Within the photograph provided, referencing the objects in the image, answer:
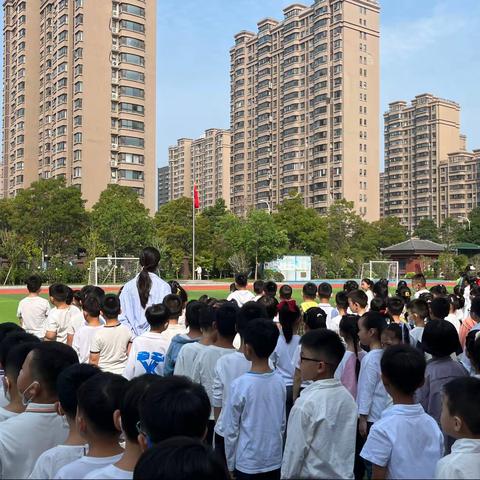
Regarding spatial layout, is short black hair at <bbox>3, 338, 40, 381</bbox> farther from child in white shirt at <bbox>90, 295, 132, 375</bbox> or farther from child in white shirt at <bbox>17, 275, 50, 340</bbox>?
child in white shirt at <bbox>17, 275, 50, 340</bbox>

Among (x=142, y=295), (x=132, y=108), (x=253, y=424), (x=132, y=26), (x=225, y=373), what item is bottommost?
(x=253, y=424)

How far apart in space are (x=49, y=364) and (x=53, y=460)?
652 mm

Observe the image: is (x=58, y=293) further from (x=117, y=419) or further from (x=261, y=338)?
(x=117, y=419)

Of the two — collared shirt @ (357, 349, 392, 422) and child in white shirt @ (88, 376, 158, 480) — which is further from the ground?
child in white shirt @ (88, 376, 158, 480)

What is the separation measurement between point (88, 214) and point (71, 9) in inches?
1309

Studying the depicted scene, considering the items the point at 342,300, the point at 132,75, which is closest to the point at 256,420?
the point at 342,300

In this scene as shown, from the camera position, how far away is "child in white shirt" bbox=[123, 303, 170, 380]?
15.9 ft

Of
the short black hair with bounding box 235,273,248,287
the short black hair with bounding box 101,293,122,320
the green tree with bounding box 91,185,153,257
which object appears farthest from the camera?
the green tree with bounding box 91,185,153,257

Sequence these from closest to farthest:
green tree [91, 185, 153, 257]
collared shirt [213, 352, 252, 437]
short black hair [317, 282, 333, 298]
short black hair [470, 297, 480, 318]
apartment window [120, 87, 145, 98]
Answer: collared shirt [213, 352, 252, 437], short black hair [470, 297, 480, 318], short black hair [317, 282, 333, 298], green tree [91, 185, 153, 257], apartment window [120, 87, 145, 98]

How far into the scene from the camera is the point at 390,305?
6.56 meters

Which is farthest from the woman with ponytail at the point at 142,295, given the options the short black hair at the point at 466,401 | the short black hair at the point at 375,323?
the short black hair at the point at 466,401

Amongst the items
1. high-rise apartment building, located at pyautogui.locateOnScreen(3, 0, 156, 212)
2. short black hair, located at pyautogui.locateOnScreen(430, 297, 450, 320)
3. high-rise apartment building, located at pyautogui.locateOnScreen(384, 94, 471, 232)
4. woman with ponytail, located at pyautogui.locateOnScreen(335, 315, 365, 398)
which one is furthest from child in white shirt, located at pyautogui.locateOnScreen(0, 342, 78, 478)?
high-rise apartment building, located at pyautogui.locateOnScreen(384, 94, 471, 232)

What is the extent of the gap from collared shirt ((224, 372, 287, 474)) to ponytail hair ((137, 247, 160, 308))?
2.40 metres

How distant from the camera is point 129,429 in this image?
222 cm
